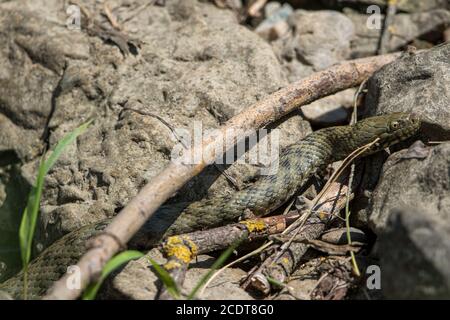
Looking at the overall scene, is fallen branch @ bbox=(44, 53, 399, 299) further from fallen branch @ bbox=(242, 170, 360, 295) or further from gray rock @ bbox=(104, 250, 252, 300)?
fallen branch @ bbox=(242, 170, 360, 295)

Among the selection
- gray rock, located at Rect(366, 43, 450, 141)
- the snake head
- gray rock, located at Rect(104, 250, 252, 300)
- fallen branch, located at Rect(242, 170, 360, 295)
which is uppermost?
gray rock, located at Rect(366, 43, 450, 141)

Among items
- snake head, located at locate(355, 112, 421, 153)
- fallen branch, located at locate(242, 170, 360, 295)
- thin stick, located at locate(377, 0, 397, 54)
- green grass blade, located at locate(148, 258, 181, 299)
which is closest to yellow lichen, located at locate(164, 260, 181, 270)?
green grass blade, located at locate(148, 258, 181, 299)

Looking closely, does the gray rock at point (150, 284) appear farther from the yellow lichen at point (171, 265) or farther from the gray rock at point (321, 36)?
the gray rock at point (321, 36)

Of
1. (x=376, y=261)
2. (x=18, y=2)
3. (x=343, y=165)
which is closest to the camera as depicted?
(x=376, y=261)

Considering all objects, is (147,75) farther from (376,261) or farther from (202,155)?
(376,261)

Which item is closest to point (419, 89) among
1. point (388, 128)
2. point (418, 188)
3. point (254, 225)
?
point (388, 128)
